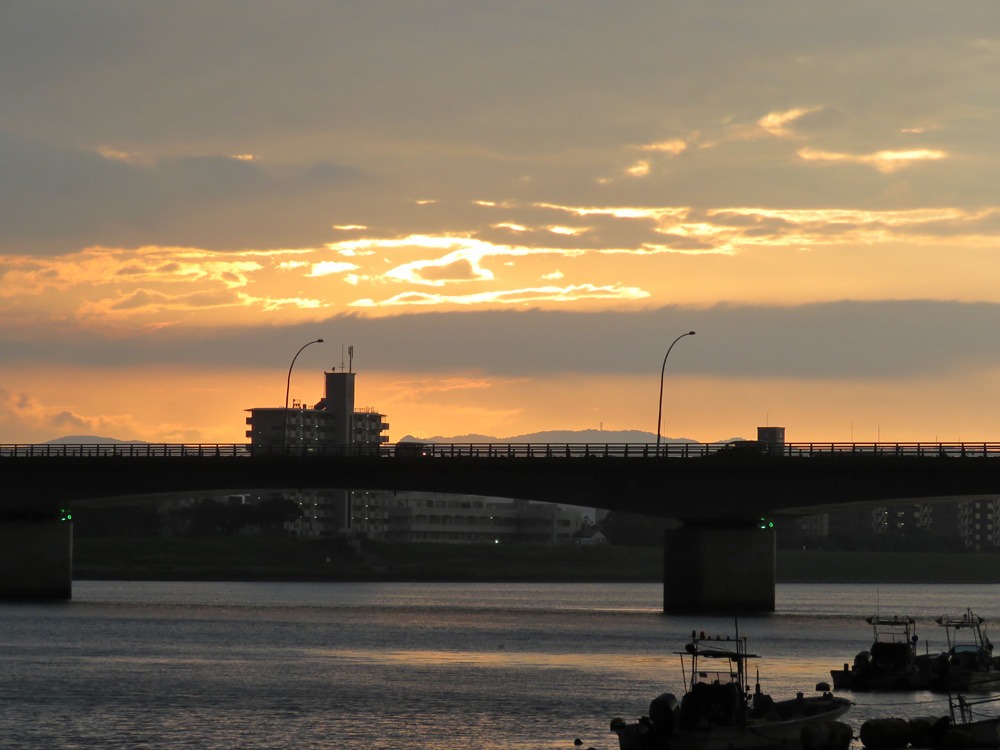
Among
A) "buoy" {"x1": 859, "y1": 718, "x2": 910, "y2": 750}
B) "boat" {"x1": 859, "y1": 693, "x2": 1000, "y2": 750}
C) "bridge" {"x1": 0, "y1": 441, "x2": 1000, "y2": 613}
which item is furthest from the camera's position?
"bridge" {"x1": 0, "y1": 441, "x2": 1000, "y2": 613}

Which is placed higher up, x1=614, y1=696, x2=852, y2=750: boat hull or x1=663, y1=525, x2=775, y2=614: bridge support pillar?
x1=663, y1=525, x2=775, y2=614: bridge support pillar

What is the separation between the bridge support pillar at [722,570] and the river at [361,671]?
298cm

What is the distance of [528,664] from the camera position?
84.1 meters

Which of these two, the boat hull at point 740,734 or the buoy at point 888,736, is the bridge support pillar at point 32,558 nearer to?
the boat hull at point 740,734

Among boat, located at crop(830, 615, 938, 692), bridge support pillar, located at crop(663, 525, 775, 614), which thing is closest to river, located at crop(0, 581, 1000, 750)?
boat, located at crop(830, 615, 938, 692)

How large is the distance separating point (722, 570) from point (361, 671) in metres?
45.7

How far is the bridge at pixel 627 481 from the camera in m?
118

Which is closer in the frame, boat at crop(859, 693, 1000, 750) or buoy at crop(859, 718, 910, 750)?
boat at crop(859, 693, 1000, 750)

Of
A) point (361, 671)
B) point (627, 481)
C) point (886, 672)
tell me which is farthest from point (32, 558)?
point (886, 672)

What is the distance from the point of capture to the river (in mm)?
58656

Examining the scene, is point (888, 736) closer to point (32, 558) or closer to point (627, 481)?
point (627, 481)

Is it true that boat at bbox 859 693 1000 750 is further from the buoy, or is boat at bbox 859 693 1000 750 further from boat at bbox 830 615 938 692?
boat at bbox 830 615 938 692

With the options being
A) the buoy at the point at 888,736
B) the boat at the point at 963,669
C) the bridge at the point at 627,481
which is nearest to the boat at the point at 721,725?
the buoy at the point at 888,736

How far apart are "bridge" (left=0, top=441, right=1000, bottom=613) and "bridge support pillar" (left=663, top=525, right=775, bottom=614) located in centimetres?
9
